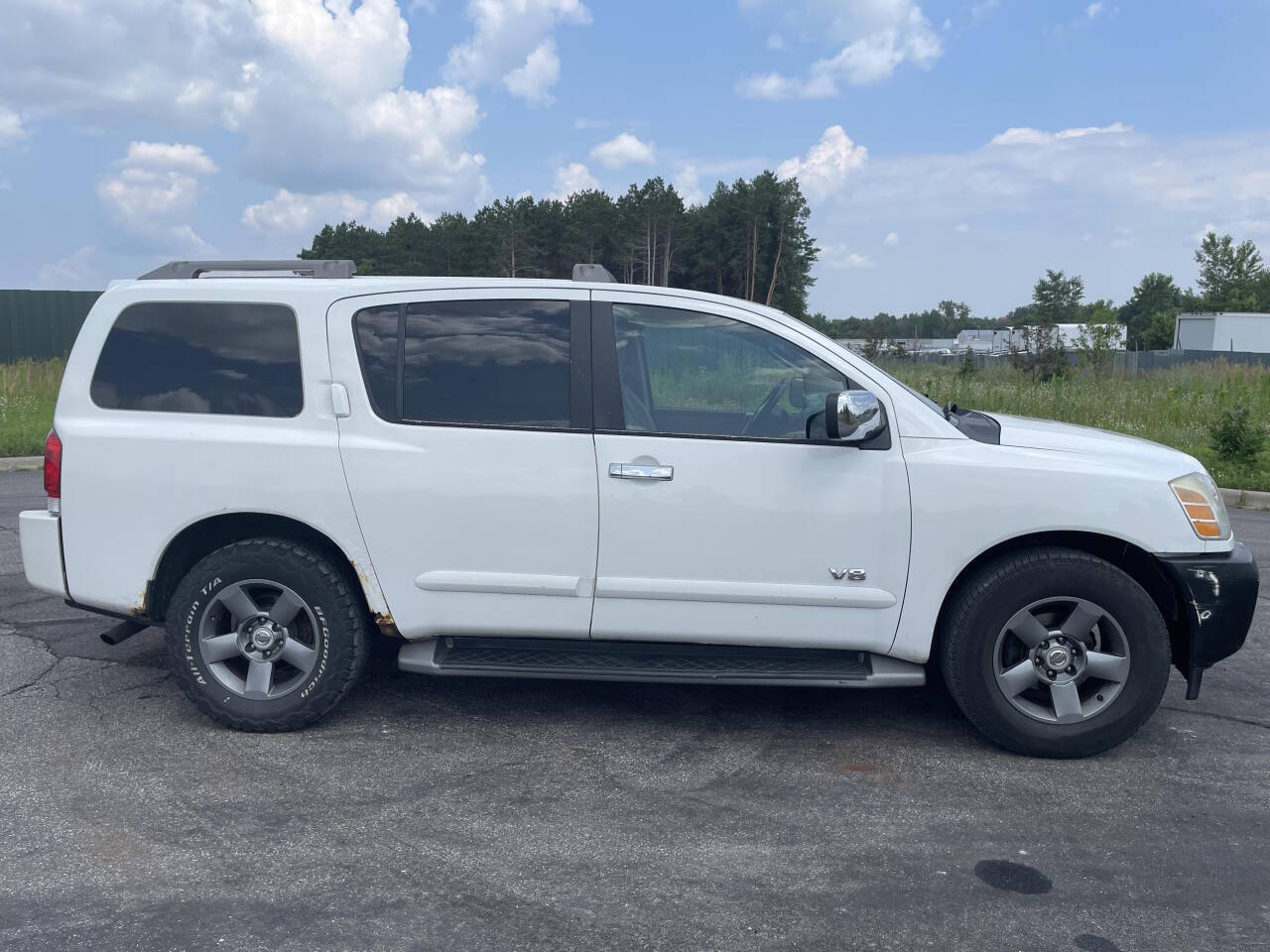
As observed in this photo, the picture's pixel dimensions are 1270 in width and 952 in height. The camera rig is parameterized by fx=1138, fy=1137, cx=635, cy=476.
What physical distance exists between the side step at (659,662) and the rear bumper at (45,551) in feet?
5.03

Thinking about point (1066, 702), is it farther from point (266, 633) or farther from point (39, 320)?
point (39, 320)

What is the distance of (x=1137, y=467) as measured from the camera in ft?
14.8

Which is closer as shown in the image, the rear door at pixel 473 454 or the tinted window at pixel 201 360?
the rear door at pixel 473 454

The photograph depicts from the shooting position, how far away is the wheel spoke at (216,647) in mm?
4719

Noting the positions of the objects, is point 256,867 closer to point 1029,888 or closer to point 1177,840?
point 1029,888

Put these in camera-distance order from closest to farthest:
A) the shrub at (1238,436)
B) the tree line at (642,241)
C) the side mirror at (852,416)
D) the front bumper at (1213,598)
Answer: the side mirror at (852,416) → the front bumper at (1213,598) → the shrub at (1238,436) → the tree line at (642,241)

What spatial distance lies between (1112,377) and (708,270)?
8765 millimetres

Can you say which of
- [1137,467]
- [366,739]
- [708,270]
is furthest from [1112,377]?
[366,739]

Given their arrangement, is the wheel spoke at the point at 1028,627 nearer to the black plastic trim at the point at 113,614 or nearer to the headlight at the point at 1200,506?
the headlight at the point at 1200,506

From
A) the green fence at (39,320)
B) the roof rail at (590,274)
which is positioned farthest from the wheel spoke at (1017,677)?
the green fence at (39,320)

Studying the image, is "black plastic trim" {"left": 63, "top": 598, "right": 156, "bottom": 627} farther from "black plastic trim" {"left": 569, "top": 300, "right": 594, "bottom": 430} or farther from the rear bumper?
"black plastic trim" {"left": 569, "top": 300, "right": 594, "bottom": 430}

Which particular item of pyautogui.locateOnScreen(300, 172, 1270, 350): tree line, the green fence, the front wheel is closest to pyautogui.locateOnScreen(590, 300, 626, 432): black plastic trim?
the front wheel

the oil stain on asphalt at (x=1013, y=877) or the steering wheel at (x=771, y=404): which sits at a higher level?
the steering wheel at (x=771, y=404)

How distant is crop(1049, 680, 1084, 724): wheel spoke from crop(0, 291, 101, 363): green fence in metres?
27.4
